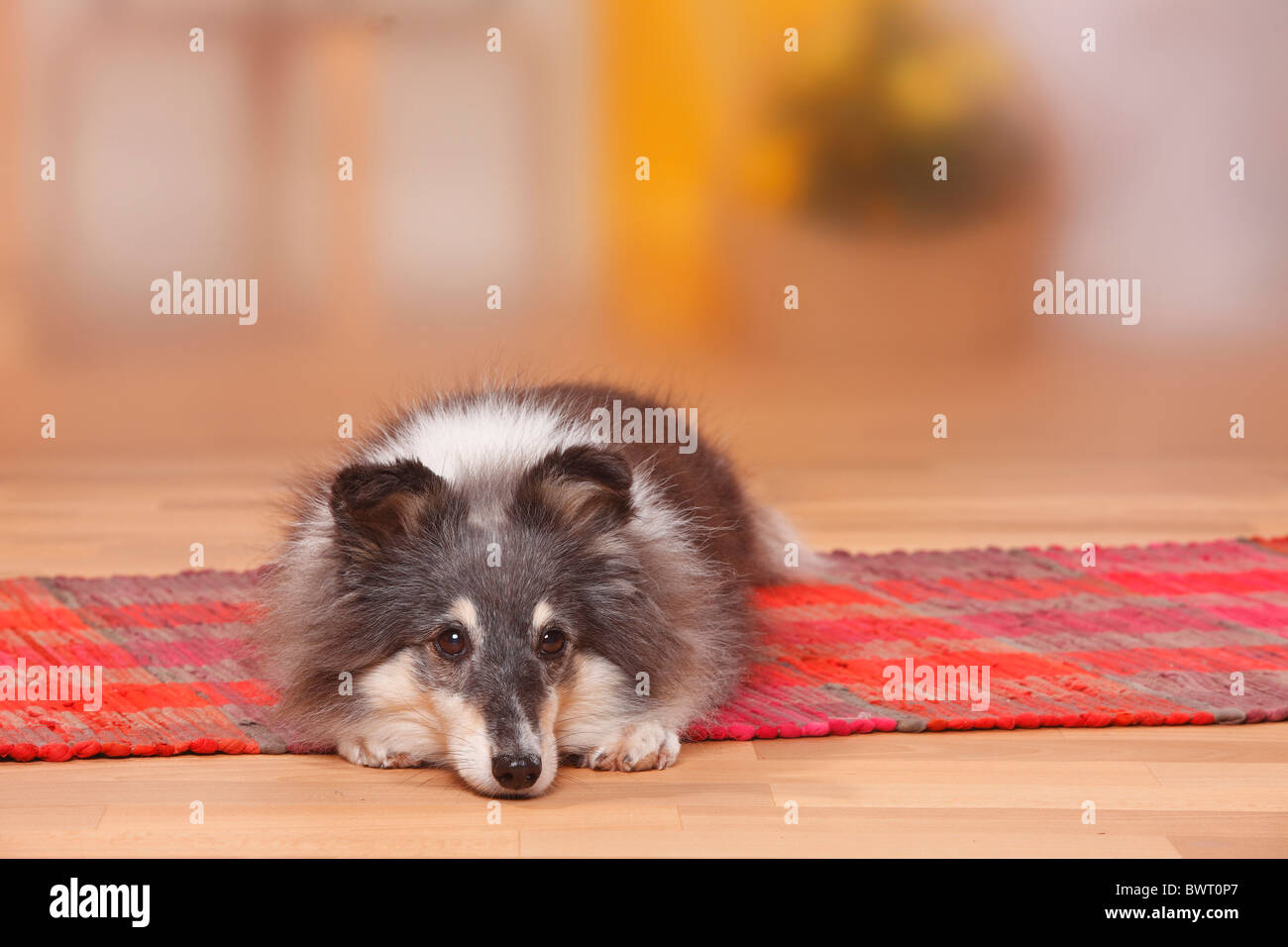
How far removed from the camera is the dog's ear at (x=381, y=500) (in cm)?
Result: 346

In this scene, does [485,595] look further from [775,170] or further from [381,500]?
[775,170]

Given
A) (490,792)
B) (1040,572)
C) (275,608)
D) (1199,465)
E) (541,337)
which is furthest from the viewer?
(541,337)

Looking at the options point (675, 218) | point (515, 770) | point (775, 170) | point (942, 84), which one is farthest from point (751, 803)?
point (942, 84)

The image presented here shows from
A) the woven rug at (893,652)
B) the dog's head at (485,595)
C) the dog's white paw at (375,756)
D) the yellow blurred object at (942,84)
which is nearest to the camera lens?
the dog's head at (485,595)

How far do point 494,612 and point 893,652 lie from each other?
158cm

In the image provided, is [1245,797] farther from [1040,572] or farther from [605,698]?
[1040,572]

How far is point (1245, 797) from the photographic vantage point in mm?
3578

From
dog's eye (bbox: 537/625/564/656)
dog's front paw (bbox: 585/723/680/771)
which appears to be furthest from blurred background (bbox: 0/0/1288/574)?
dog's eye (bbox: 537/625/564/656)

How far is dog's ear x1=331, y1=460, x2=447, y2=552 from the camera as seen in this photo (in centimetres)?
346

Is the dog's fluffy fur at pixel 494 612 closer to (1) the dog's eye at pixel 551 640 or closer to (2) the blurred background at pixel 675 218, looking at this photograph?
(1) the dog's eye at pixel 551 640

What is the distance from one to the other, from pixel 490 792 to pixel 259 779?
56 centimetres

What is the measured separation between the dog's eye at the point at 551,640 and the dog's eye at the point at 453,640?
0.56 feet

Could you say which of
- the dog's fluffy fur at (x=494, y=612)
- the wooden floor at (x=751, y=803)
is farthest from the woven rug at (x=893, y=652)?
the dog's fluffy fur at (x=494, y=612)

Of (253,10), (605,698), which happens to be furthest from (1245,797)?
(253,10)
